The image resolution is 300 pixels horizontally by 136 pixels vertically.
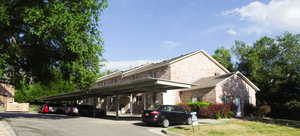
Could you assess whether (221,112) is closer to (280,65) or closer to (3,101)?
(280,65)

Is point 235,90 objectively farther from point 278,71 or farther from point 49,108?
point 49,108

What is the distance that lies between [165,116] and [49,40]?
35.9 ft

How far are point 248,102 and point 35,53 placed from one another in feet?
75.8

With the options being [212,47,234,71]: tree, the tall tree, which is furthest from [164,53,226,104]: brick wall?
[212,47,234,71]: tree

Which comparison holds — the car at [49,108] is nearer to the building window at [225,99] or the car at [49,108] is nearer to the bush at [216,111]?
the bush at [216,111]

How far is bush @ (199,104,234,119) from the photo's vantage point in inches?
1046

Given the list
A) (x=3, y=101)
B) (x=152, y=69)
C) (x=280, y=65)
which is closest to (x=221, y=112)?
(x=152, y=69)

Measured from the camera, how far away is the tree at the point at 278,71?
3411 cm

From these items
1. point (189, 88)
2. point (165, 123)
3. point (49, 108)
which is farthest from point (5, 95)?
point (165, 123)

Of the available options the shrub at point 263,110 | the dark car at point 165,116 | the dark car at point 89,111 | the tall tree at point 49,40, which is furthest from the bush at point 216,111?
the dark car at point 89,111

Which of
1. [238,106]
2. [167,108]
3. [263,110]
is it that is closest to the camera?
[167,108]

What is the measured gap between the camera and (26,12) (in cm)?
1922

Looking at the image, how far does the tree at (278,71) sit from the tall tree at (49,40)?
903 inches

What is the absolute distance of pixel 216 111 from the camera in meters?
26.6
